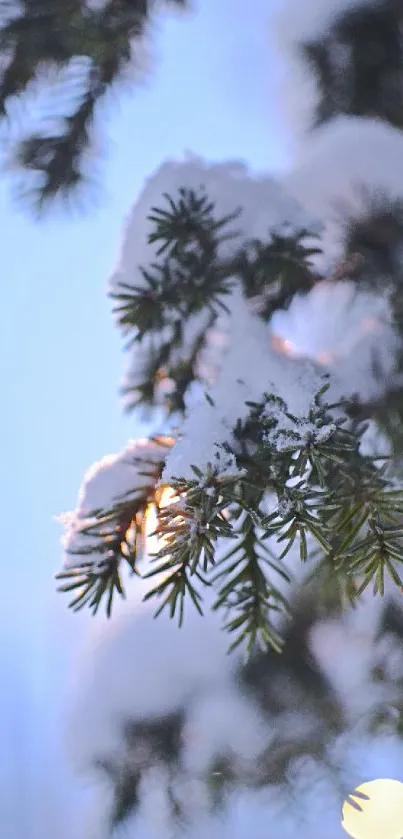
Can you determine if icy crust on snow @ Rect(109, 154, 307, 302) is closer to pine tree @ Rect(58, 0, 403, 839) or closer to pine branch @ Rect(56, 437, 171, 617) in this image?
pine tree @ Rect(58, 0, 403, 839)

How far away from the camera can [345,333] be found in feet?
2.82

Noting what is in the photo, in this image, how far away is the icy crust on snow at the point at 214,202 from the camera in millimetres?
697

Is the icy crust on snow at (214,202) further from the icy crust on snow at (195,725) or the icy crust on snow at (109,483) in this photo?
the icy crust on snow at (195,725)

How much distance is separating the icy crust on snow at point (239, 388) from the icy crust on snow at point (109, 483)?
62mm

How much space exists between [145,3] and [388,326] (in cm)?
47

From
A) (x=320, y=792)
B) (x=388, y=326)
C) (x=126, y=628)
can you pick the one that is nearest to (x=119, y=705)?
(x=126, y=628)

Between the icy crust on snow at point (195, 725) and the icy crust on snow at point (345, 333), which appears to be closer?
the icy crust on snow at point (345, 333)

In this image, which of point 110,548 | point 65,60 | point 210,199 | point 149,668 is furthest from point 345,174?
point 149,668

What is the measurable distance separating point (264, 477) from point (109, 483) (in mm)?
175

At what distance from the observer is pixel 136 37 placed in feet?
2.45

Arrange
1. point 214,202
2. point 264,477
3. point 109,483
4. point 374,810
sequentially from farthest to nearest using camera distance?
point 374,810, point 214,202, point 109,483, point 264,477

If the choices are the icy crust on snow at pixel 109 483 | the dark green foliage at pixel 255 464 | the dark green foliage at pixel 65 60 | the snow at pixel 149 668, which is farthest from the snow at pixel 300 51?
the snow at pixel 149 668

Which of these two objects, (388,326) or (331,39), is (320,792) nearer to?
(388,326)

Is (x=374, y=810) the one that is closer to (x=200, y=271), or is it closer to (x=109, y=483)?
(x=109, y=483)
